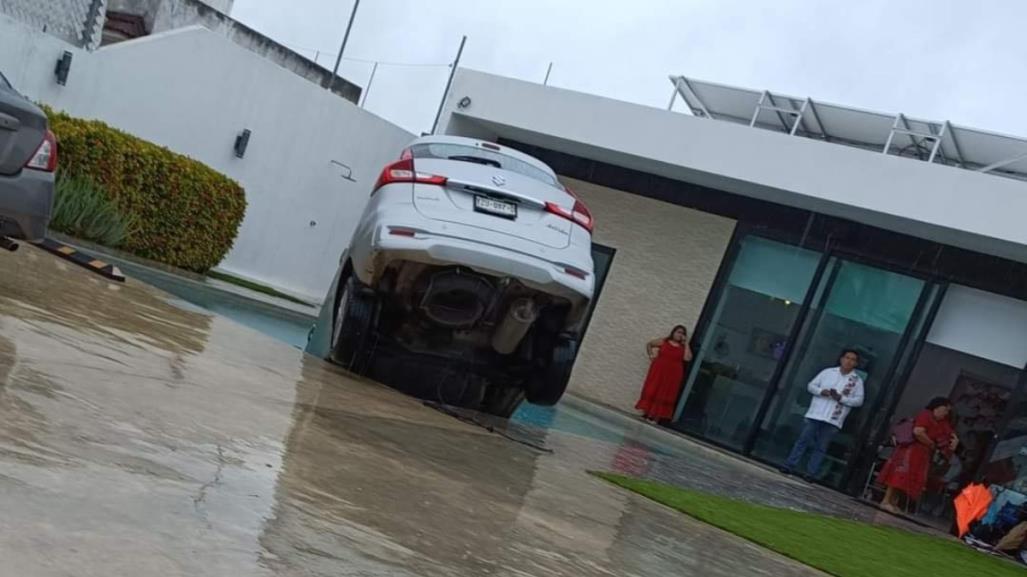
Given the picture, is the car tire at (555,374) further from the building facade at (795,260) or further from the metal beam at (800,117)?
the metal beam at (800,117)

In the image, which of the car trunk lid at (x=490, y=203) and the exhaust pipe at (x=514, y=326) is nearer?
the car trunk lid at (x=490, y=203)

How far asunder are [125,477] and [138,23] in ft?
66.9

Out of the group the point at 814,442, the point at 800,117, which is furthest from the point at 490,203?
the point at 800,117

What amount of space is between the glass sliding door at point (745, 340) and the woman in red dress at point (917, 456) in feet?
6.88

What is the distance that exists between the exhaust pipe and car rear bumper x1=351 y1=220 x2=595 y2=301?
0.74 ft

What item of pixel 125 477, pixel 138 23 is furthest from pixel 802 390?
pixel 138 23

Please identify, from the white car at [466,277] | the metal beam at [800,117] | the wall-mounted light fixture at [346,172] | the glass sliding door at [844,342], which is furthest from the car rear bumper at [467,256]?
the wall-mounted light fixture at [346,172]

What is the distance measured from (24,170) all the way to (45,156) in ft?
0.60

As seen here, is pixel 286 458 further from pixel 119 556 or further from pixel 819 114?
pixel 819 114

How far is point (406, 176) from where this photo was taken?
6875 mm

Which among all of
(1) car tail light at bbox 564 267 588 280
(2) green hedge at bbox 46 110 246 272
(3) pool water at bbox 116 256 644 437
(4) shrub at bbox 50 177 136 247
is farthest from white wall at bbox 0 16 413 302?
(1) car tail light at bbox 564 267 588 280

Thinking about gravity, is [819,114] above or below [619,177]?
above

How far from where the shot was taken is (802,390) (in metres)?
14.7

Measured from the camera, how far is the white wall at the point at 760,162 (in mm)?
12938
